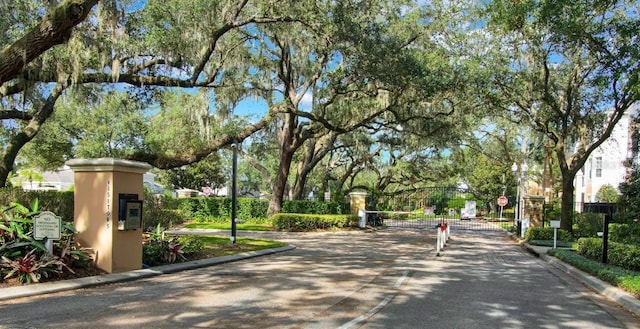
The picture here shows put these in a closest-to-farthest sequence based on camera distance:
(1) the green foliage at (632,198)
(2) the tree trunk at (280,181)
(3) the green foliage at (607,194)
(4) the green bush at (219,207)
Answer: (1) the green foliage at (632,198), (2) the tree trunk at (280,181), (4) the green bush at (219,207), (3) the green foliage at (607,194)

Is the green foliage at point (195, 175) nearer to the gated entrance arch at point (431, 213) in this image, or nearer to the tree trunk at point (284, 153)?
the gated entrance arch at point (431, 213)

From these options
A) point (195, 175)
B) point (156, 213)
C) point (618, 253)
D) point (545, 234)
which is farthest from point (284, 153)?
point (195, 175)

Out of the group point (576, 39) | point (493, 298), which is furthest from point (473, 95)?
point (493, 298)

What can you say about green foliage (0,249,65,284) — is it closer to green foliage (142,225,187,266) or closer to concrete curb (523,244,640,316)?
green foliage (142,225,187,266)

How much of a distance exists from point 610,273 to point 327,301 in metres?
6.48

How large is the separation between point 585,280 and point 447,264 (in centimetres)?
Answer: 351

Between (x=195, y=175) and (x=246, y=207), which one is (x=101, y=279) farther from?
(x=195, y=175)

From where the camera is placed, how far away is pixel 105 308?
7289 millimetres

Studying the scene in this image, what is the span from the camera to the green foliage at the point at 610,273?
950 cm

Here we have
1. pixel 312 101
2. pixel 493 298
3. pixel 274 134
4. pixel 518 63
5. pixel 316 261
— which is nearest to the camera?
pixel 493 298

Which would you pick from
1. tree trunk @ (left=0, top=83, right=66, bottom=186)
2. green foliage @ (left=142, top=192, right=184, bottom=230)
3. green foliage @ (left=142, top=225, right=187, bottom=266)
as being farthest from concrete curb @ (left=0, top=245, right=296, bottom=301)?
tree trunk @ (left=0, top=83, right=66, bottom=186)

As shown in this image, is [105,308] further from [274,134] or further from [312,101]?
[274,134]

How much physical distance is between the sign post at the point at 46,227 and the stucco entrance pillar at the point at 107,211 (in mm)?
1039

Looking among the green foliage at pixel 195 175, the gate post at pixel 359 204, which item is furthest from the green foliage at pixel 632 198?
the green foliage at pixel 195 175
